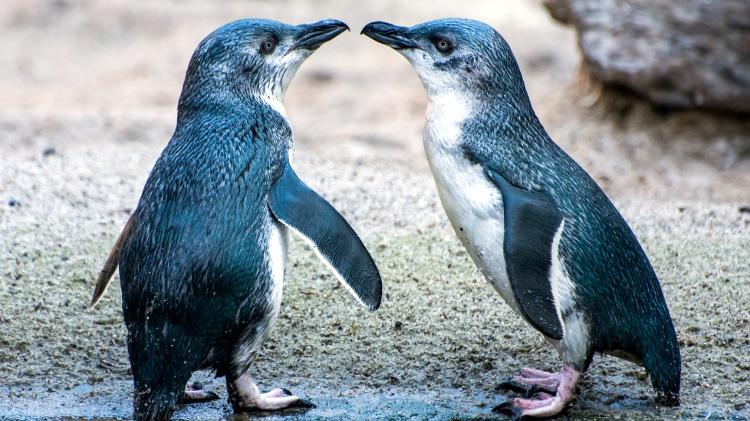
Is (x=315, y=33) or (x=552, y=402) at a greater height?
(x=315, y=33)

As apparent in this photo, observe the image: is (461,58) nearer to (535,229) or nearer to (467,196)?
(467,196)

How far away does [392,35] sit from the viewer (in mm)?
Answer: 4137

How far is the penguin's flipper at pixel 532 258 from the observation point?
3.54m

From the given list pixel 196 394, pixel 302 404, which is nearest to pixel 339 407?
pixel 302 404

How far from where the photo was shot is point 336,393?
158 inches

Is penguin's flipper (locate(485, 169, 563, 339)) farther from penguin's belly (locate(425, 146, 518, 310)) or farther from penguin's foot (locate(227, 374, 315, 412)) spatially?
penguin's foot (locate(227, 374, 315, 412))

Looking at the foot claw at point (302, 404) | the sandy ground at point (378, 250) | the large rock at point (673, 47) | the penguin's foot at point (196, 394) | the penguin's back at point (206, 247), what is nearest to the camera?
the penguin's back at point (206, 247)

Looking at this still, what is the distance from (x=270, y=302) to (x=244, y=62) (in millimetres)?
877

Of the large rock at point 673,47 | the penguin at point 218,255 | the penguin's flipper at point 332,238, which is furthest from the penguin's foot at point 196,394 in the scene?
the large rock at point 673,47

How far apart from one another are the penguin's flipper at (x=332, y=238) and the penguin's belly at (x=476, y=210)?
15.0 inches

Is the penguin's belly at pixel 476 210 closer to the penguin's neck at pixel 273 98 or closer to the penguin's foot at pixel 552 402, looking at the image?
the penguin's foot at pixel 552 402

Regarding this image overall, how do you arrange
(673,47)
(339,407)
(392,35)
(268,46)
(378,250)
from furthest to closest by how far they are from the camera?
(673,47) < (378,250) < (392,35) < (268,46) < (339,407)

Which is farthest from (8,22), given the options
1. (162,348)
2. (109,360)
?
(162,348)

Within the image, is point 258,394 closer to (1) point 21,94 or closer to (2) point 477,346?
(2) point 477,346
